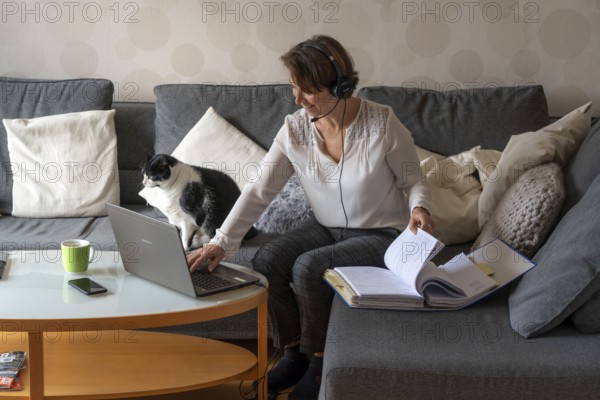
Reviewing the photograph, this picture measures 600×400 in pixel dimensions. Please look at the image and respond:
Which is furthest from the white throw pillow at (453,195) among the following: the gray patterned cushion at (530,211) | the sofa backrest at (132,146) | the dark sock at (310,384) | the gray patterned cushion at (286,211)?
the sofa backrest at (132,146)

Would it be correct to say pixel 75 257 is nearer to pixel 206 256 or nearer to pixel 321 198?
pixel 206 256

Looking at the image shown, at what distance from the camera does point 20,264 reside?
2.33m

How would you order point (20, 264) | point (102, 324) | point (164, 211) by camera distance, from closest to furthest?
1. point (102, 324)
2. point (20, 264)
3. point (164, 211)

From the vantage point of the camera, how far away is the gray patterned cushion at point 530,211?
7.66 feet

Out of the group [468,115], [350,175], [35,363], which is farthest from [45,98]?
[468,115]

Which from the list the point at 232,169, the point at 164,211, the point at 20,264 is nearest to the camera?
the point at 20,264

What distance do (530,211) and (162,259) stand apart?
3.47ft

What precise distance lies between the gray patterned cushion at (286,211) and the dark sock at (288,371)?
1.74 feet

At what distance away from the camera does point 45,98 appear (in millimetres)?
3207

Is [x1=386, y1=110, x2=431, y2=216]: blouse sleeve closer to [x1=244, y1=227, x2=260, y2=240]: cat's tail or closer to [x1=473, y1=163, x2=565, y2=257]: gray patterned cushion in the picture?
[x1=473, y1=163, x2=565, y2=257]: gray patterned cushion

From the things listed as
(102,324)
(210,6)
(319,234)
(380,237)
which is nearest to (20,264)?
(102,324)

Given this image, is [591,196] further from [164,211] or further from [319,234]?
[164,211]

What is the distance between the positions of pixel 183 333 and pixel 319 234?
0.56m

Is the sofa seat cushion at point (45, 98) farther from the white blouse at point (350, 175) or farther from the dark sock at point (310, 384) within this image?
the dark sock at point (310, 384)
